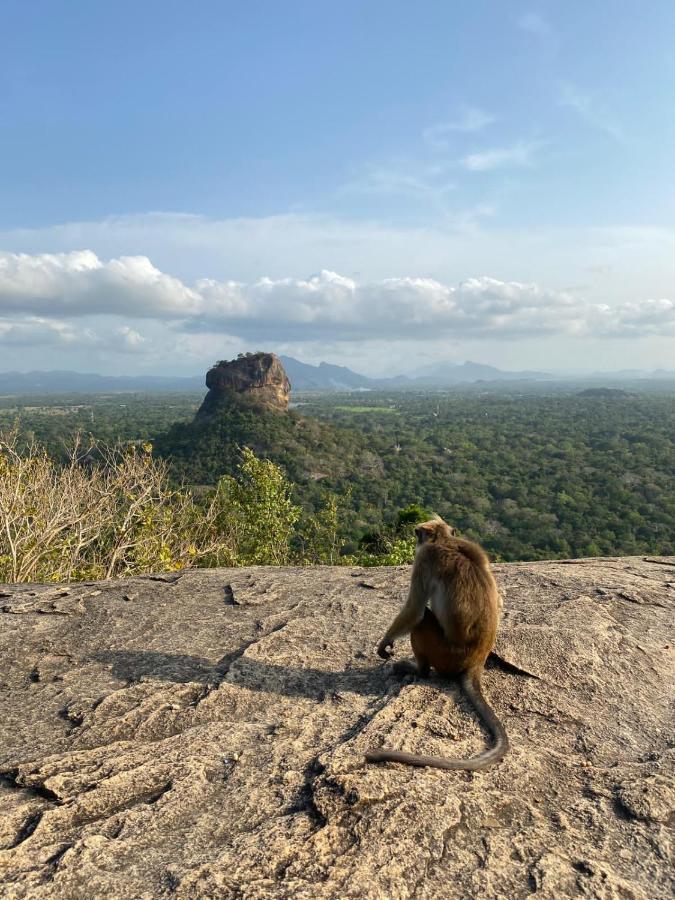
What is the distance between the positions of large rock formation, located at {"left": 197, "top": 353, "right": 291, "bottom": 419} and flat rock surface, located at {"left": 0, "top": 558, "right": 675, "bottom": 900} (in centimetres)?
6221

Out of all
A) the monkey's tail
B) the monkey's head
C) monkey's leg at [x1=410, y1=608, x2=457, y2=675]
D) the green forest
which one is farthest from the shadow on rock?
the green forest

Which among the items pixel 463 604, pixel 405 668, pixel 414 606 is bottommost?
pixel 405 668

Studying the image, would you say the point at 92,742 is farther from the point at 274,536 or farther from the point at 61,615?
the point at 274,536

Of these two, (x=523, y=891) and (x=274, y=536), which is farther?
(x=274, y=536)

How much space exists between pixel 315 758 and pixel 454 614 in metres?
1.32

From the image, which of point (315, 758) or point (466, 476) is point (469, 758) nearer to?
point (315, 758)

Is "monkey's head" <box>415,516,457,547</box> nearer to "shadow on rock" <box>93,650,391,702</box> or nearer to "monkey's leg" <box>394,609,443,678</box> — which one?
"monkey's leg" <box>394,609,443,678</box>

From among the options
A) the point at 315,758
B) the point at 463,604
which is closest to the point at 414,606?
the point at 463,604

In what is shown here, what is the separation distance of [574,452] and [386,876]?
68.7 meters

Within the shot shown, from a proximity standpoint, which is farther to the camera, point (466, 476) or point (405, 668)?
point (466, 476)

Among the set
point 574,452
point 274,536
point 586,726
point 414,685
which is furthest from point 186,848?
point 574,452

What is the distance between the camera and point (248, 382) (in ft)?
226

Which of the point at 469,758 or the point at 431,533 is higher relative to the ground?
the point at 431,533

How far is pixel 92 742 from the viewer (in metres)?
3.65
